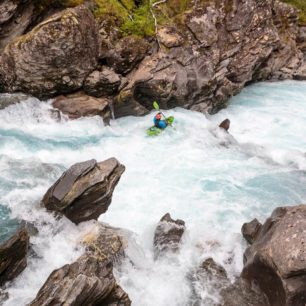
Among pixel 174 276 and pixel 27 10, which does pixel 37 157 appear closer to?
pixel 174 276

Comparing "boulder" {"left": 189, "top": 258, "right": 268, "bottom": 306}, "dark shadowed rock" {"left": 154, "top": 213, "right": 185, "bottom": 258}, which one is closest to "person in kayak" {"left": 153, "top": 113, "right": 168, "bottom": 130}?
"dark shadowed rock" {"left": 154, "top": 213, "right": 185, "bottom": 258}

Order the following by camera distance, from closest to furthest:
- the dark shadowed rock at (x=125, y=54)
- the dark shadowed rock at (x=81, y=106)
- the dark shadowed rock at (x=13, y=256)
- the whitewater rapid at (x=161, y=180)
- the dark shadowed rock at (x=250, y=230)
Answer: the dark shadowed rock at (x=13, y=256) → the whitewater rapid at (x=161, y=180) → the dark shadowed rock at (x=250, y=230) → the dark shadowed rock at (x=81, y=106) → the dark shadowed rock at (x=125, y=54)

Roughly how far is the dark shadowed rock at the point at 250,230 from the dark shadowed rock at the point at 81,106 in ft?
31.9

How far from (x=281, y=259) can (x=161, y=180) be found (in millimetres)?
6597

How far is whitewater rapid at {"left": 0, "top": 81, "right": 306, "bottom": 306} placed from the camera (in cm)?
1012

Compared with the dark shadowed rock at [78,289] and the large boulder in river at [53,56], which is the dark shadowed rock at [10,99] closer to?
the large boulder in river at [53,56]

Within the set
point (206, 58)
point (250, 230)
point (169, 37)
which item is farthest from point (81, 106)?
point (250, 230)

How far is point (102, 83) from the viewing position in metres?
19.0

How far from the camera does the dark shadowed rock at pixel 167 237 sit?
36.0 ft

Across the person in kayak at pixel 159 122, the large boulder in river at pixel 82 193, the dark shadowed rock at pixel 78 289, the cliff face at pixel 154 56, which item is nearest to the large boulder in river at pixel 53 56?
the cliff face at pixel 154 56

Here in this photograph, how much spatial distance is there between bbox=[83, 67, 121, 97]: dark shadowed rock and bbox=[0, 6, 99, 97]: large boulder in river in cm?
33

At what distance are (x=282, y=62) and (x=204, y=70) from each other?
10975 mm

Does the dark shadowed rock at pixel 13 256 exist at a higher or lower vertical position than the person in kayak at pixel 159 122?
higher

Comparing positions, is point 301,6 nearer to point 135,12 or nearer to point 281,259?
point 135,12
